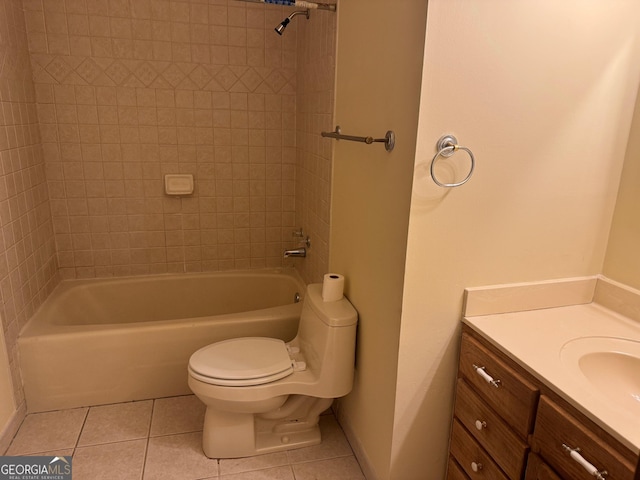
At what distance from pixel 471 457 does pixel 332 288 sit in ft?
2.62

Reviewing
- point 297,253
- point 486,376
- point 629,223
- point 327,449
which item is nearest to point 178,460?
point 327,449

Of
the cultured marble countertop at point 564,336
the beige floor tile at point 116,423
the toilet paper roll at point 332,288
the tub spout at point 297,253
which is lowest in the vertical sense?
the beige floor tile at point 116,423

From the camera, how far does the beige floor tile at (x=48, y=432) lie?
1984 millimetres

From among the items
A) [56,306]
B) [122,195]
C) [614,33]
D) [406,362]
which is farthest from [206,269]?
[614,33]

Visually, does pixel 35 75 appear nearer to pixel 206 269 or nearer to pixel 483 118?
pixel 206 269

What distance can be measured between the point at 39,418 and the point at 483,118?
7.44ft

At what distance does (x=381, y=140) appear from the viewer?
1.55 m

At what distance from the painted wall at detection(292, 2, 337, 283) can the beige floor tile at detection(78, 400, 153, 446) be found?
1.07 meters

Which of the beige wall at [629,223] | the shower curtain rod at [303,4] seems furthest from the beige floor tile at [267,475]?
the shower curtain rod at [303,4]

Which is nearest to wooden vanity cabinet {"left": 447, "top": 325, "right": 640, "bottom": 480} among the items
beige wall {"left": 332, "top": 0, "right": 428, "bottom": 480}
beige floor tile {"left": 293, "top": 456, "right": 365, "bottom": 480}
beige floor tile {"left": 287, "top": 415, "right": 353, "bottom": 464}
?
beige wall {"left": 332, "top": 0, "right": 428, "bottom": 480}

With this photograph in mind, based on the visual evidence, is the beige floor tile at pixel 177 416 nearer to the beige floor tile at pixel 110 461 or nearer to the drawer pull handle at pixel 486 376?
the beige floor tile at pixel 110 461

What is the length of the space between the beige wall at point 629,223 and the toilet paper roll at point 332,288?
3.26 ft

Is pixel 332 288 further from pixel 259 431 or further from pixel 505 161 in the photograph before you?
pixel 505 161

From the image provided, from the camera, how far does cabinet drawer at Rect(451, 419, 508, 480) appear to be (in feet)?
4.65
